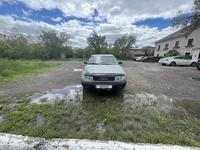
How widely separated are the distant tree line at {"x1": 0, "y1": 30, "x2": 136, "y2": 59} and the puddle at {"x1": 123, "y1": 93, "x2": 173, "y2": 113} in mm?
33041

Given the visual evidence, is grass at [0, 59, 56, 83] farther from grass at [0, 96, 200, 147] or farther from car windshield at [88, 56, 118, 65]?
car windshield at [88, 56, 118, 65]

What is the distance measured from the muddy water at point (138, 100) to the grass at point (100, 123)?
349 mm

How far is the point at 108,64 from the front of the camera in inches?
237

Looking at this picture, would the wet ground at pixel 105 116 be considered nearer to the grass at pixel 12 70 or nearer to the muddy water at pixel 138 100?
the muddy water at pixel 138 100

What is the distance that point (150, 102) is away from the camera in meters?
4.66

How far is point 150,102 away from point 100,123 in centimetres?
232

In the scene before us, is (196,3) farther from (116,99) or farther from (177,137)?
(177,137)

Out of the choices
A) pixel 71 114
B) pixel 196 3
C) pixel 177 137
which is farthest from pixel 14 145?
pixel 196 3

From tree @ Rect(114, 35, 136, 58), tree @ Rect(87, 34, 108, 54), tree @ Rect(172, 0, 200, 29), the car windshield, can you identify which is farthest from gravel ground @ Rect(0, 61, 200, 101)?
tree @ Rect(87, 34, 108, 54)

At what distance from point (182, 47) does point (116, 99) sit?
2908 cm

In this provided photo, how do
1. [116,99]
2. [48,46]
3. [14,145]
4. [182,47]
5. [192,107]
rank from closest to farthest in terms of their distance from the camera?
[14,145], [192,107], [116,99], [182,47], [48,46]

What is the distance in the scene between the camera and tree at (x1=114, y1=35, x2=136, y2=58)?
1919 inches

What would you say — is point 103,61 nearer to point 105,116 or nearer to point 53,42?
Result: point 105,116

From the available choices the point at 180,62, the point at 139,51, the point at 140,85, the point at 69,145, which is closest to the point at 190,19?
the point at 180,62
